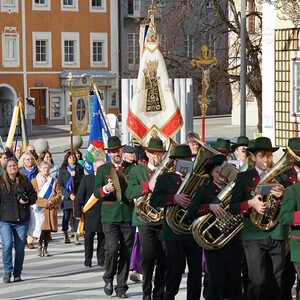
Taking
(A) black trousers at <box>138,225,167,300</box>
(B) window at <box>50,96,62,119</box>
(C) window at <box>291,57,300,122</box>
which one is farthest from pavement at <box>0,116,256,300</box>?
(B) window at <box>50,96,62,119</box>

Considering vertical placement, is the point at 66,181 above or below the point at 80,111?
below

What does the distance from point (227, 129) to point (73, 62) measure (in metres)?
14.8

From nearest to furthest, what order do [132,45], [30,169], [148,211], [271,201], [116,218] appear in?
[271,201] → [148,211] → [116,218] → [30,169] → [132,45]

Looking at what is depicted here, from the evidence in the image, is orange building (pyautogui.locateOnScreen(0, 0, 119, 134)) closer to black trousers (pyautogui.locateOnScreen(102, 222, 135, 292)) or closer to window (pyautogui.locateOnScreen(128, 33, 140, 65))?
window (pyautogui.locateOnScreen(128, 33, 140, 65))

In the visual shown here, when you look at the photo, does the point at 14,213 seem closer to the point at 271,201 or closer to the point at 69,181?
the point at 69,181

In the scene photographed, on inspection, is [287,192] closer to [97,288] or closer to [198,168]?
[198,168]

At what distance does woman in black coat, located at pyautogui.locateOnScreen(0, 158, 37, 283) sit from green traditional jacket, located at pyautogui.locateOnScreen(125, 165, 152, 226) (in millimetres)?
2408

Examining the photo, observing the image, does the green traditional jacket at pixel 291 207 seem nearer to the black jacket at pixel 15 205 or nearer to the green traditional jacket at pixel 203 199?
Answer: the green traditional jacket at pixel 203 199

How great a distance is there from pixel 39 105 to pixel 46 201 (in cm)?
4676

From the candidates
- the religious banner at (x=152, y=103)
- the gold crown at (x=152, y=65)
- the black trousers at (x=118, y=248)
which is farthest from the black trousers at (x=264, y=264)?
the gold crown at (x=152, y=65)

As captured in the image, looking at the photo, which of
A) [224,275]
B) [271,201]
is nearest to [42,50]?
[224,275]

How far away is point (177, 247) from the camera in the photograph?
40.4 feet

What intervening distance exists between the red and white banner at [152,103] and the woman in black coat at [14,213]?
4.55m

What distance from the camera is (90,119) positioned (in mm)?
21750
